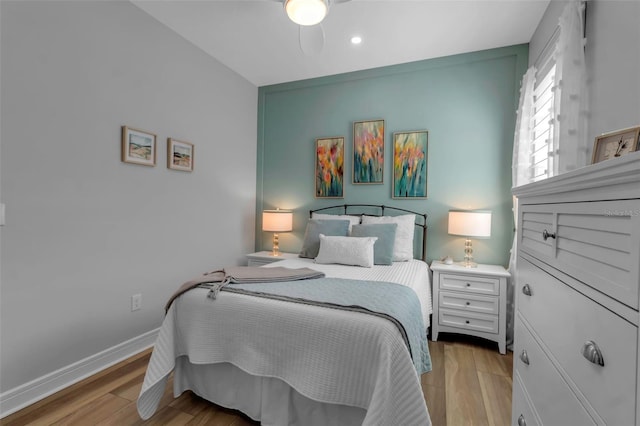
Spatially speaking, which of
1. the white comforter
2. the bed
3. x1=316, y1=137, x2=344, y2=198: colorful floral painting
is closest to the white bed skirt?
the bed

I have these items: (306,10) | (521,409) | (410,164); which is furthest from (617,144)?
(410,164)

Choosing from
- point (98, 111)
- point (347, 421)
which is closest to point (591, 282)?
point (347, 421)

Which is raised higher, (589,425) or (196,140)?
(196,140)

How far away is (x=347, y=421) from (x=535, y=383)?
885 mm

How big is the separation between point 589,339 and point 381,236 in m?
2.25

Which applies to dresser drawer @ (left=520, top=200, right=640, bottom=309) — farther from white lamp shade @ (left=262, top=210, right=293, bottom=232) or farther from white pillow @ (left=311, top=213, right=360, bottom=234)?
white lamp shade @ (left=262, top=210, right=293, bottom=232)

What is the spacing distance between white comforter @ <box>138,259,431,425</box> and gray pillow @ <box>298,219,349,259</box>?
4.80 feet

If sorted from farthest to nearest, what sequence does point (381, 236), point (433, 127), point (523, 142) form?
point (433, 127), point (381, 236), point (523, 142)

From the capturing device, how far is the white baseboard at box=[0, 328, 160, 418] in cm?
179

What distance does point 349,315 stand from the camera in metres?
1.46

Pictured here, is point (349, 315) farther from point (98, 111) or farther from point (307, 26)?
point (98, 111)

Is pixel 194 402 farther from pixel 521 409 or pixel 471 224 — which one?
pixel 471 224

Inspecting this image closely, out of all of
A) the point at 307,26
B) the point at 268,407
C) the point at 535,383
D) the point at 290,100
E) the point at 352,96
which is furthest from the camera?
the point at 290,100

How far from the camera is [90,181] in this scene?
7.18 feet
